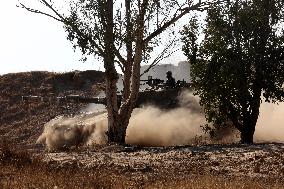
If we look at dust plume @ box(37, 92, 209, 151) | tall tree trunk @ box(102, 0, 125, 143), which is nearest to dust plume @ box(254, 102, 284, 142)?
dust plume @ box(37, 92, 209, 151)

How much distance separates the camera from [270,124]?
27484 millimetres

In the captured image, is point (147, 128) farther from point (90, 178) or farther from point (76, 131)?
point (90, 178)

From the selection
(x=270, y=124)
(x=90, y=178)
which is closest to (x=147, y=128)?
(x=270, y=124)

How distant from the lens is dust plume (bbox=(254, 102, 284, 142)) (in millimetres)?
26500

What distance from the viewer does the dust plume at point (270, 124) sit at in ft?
86.9

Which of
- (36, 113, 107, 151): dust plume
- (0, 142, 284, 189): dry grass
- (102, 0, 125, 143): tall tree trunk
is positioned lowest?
(0, 142, 284, 189): dry grass

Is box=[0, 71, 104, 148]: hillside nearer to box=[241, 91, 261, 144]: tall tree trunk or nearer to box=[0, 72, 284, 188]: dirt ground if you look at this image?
box=[241, 91, 261, 144]: tall tree trunk

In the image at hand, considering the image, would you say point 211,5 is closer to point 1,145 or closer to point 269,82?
point 269,82

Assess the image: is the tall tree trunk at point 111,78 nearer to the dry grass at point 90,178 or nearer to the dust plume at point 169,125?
the dust plume at point 169,125

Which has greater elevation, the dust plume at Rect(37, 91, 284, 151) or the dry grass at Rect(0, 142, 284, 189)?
the dust plume at Rect(37, 91, 284, 151)

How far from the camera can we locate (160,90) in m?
29.6

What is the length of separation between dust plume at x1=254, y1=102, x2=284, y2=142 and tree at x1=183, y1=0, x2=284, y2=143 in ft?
14.8

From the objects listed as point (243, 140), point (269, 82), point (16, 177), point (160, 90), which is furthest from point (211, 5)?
point (16, 177)

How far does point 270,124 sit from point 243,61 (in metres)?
6.96
